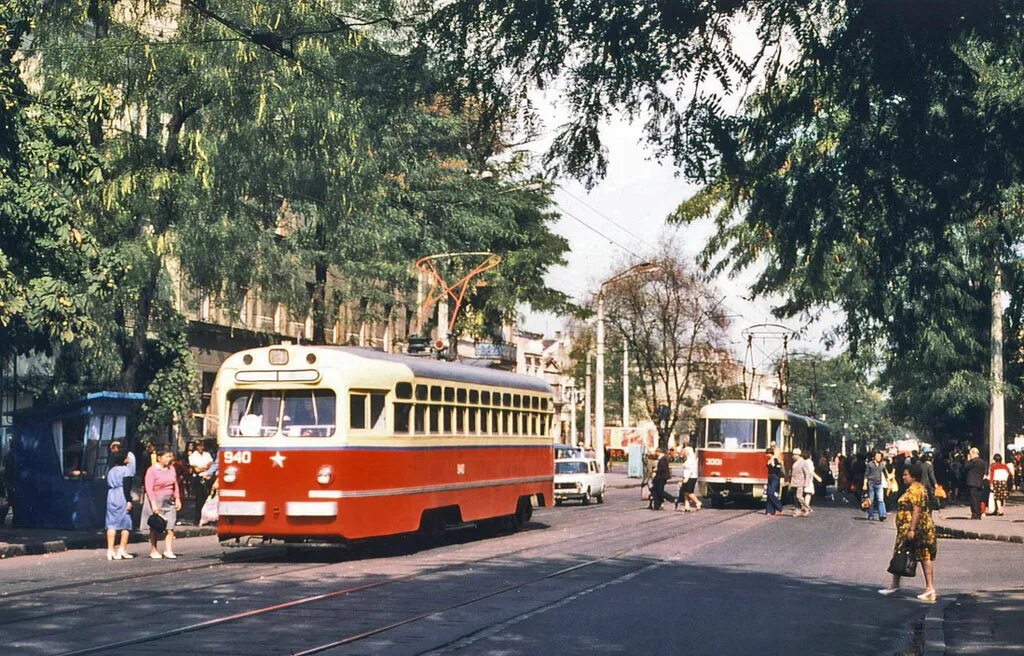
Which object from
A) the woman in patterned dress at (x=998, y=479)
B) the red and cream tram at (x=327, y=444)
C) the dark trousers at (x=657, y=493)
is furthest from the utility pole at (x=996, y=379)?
the red and cream tram at (x=327, y=444)

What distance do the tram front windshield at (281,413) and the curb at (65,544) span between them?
4.18 meters

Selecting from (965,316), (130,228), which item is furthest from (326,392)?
(965,316)

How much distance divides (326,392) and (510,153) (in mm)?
33484

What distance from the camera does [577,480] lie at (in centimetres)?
4625

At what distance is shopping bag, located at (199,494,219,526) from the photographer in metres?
29.4

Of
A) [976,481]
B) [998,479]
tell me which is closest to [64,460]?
[976,481]

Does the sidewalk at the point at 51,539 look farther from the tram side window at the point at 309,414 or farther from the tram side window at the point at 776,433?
the tram side window at the point at 776,433

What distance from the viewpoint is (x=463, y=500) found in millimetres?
25812

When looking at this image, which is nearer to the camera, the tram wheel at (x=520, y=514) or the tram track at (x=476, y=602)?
the tram track at (x=476, y=602)

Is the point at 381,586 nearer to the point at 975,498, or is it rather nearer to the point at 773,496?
the point at 975,498

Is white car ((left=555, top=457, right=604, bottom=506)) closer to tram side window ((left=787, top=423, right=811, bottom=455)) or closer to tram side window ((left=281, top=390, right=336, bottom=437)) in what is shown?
tram side window ((left=787, top=423, right=811, bottom=455))

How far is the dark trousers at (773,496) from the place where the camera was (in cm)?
3906

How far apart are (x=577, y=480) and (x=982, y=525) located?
14970 mm

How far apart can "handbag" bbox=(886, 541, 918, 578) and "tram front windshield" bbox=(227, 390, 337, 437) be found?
8.43 m
